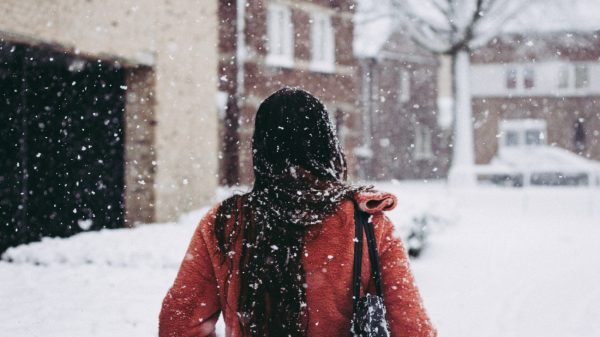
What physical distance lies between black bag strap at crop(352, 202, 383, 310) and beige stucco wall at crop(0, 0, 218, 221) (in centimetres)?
628

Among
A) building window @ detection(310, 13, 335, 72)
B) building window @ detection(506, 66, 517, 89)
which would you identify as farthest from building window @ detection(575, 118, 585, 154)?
building window @ detection(310, 13, 335, 72)

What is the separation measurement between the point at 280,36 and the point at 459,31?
6.28 meters

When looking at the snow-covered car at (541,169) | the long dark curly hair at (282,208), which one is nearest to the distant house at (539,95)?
the snow-covered car at (541,169)

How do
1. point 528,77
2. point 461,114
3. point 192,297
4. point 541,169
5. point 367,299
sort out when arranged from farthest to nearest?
point 528,77
point 461,114
point 541,169
point 192,297
point 367,299

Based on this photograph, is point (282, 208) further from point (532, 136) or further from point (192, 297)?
point (532, 136)

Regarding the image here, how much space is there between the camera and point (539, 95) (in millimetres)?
29438

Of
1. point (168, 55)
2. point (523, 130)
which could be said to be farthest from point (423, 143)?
point (168, 55)

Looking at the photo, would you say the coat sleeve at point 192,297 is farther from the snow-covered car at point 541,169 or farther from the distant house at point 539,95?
the distant house at point 539,95

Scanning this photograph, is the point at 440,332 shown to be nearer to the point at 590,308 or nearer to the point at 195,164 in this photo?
the point at 590,308

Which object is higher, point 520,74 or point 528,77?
point 520,74

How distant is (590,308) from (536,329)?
3.64 feet

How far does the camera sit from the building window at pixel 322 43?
16.8 m

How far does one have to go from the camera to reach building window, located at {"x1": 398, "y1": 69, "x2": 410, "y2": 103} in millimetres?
29359

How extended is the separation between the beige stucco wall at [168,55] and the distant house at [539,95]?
22530mm
